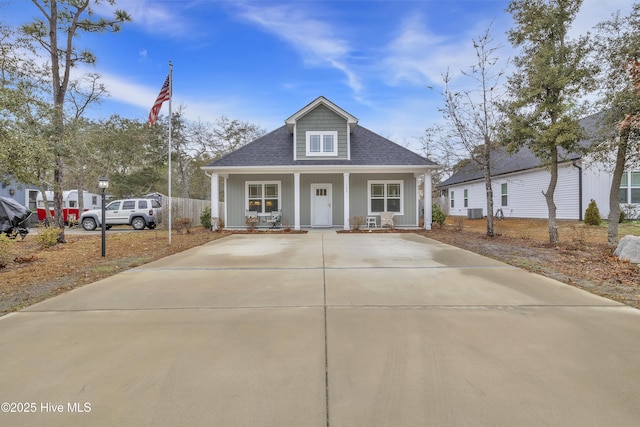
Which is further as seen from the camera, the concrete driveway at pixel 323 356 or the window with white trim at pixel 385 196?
the window with white trim at pixel 385 196

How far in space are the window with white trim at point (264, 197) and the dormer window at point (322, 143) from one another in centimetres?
250

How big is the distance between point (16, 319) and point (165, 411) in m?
3.07

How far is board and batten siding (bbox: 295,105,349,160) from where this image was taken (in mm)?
15273

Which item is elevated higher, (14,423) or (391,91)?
(391,91)

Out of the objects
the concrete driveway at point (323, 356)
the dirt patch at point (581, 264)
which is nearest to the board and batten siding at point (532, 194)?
the dirt patch at point (581, 264)

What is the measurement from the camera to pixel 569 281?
5.21 m

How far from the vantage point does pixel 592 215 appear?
1420cm

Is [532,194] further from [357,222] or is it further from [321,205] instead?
[321,205]

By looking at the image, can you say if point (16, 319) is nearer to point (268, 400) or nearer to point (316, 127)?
point (268, 400)

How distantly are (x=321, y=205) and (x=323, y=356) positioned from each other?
13.3 meters

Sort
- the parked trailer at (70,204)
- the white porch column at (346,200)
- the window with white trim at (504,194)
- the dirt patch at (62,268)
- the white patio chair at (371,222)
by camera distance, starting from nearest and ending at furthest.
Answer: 1. the dirt patch at (62,268)
2. the white porch column at (346,200)
3. the white patio chair at (371,222)
4. the parked trailer at (70,204)
5. the window with white trim at (504,194)

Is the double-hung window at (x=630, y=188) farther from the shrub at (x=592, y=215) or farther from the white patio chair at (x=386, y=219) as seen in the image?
the white patio chair at (x=386, y=219)

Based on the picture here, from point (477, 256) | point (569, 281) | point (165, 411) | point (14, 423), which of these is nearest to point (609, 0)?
point (477, 256)

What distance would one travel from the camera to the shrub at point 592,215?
14148mm
